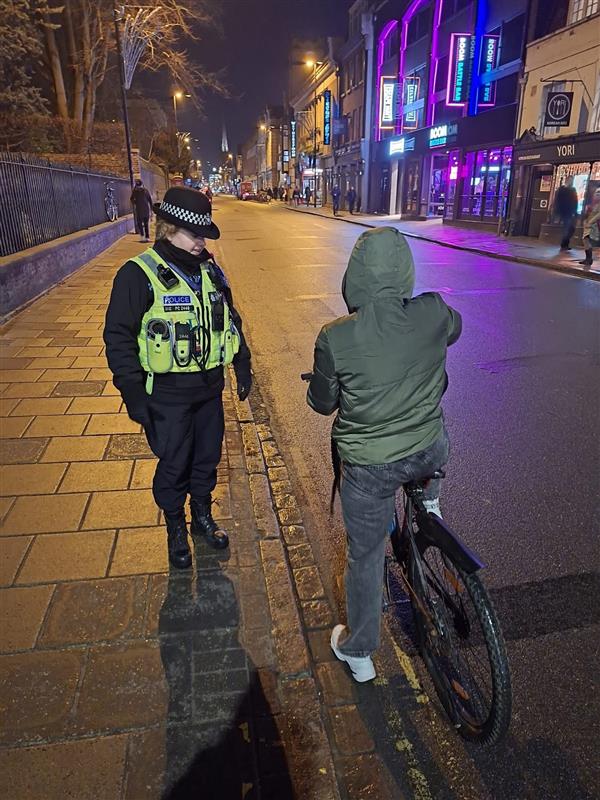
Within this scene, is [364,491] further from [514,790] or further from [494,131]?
[494,131]

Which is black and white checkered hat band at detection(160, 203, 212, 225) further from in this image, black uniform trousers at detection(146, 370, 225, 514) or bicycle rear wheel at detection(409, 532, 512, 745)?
bicycle rear wheel at detection(409, 532, 512, 745)

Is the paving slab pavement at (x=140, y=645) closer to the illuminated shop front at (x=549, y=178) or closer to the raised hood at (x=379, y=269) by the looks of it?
the raised hood at (x=379, y=269)

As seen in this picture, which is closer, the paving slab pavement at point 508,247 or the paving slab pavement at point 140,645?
the paving slab pavement at point 140,645

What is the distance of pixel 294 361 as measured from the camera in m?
7.52

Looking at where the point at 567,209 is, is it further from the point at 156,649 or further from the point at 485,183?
the point at 156,649

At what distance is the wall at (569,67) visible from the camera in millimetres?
17312

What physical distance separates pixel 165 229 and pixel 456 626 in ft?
7.37

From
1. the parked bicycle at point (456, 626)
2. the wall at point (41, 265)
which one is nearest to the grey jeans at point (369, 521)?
the parked bicycle at point (456, 626)

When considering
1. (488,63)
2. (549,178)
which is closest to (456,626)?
(549,178)

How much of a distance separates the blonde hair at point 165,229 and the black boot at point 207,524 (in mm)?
1541

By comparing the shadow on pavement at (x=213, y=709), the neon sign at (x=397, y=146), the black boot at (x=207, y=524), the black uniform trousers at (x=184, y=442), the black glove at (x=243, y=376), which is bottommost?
the shadow on pavement at (x=213, y=709)

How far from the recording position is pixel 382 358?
84.8 inches

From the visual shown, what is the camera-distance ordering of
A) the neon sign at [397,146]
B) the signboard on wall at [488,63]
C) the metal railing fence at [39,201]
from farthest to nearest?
1. the neon sign at [397,146]
2. the signboard on wall at [488,63]
3. the metal railing fence at [39,201]

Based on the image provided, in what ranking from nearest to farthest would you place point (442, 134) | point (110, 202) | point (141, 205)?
point (141, 205)
point (110, 202)
point (442, 134)
